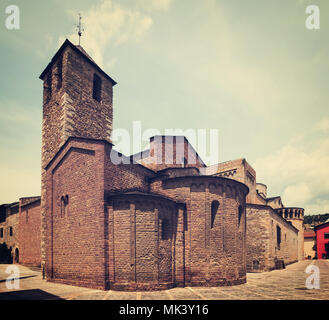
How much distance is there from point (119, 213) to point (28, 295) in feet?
17.9

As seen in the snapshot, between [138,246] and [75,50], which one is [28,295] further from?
[75,50]

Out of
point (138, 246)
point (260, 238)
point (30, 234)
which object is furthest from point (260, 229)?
point (30, 234)

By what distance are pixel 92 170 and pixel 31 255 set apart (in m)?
16.9

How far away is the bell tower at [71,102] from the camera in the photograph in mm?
19705

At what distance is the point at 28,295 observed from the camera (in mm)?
12312

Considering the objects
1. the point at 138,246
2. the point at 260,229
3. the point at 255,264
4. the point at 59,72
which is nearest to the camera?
the point at 138,246

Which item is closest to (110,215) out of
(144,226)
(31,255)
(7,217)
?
(144,226)

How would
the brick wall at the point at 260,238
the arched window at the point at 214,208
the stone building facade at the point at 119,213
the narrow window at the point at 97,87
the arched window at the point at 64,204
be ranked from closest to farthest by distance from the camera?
the stone building facade at the point at 119,213, the arched window at the point at 214,208, the arched window at the point at 64,204, the narrow window at the point at 97,87, the brick wall at the point at 260,238

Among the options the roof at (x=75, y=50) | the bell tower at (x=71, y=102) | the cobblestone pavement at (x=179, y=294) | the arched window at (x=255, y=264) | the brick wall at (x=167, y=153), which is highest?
the roof at (x=75, y=50)

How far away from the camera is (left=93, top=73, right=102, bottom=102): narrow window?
22.8m

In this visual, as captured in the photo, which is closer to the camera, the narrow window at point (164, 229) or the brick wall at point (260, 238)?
the narrow window at point (164, 229)

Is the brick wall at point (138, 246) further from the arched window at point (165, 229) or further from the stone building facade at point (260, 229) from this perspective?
the stone building facade at point (260, 229)

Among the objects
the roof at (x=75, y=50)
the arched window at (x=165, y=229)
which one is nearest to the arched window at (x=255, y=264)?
the arched window at (x=165, y=229)

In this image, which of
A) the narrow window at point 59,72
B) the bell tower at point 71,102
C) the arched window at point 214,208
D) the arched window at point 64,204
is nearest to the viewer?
the arched window at point 214,208
